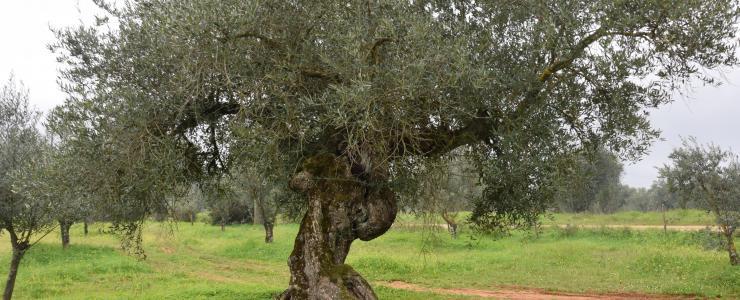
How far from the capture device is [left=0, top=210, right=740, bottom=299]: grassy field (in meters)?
21.7

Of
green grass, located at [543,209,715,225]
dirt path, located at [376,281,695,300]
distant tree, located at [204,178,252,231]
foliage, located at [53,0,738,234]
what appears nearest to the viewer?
foliage, located at [53,0,738,234]

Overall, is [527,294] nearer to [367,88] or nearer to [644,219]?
[367,88]

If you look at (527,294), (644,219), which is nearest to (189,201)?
(527,294)

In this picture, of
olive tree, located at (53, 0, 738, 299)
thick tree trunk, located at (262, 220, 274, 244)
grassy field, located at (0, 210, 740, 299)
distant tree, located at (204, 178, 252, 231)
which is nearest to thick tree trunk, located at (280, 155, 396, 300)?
olive tree, located at (53, 0, 738, 299)

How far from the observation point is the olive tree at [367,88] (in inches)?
402

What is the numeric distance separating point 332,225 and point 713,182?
19.9m

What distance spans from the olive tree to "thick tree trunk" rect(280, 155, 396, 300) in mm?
30

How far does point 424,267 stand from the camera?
77.3 ft

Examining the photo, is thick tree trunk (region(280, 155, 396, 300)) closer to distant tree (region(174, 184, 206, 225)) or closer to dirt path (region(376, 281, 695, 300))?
distant tree (region(174, 184, 206, 225))

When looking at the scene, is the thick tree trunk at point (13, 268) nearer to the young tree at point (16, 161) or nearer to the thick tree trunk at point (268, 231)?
the young tree at point (16, 161)

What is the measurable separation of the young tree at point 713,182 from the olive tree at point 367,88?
15423mm

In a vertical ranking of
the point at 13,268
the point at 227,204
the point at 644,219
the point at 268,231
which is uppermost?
the point at 227,204

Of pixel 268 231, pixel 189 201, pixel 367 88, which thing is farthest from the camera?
pixel 268 231

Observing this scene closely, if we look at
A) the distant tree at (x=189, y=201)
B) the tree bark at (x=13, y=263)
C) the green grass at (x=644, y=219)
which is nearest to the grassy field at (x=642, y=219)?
the green grass at (x=644, y=219)
